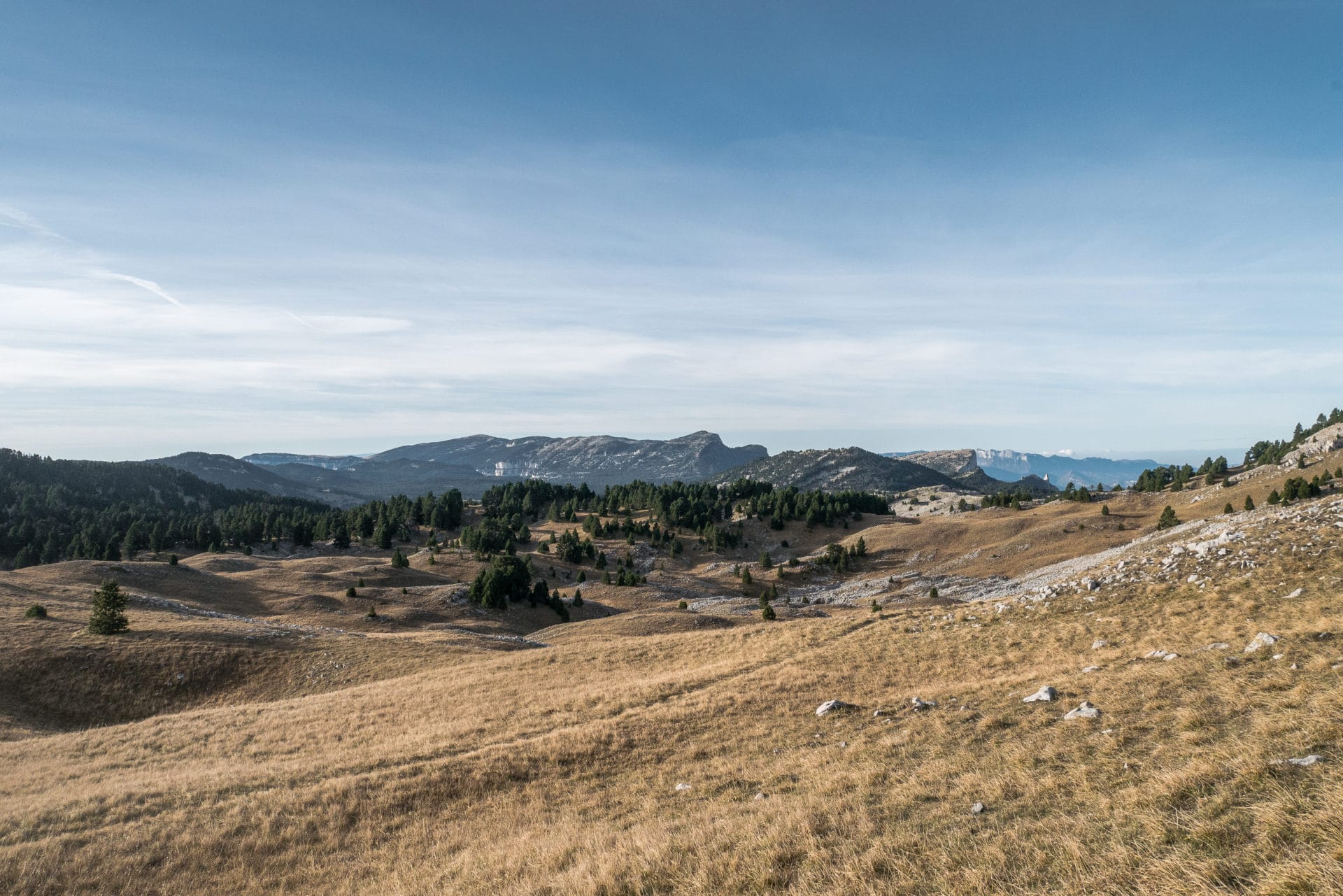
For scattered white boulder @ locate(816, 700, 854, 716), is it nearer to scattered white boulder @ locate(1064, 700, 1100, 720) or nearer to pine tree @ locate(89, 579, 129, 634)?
scattered white boulder @ locate(1064, 700, 1100, 720)

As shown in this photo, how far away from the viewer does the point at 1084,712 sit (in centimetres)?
1491

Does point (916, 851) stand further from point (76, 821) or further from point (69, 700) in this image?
point (69, 700)

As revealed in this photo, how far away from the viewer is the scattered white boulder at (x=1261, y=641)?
17.4 metres

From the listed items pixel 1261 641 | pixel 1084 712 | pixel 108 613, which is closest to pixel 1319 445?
pixel 1261 641

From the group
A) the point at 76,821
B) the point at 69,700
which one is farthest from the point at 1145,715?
the point at 69,700

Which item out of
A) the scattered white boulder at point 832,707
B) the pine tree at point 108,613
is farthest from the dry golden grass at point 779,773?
the pine tree at point 108,613

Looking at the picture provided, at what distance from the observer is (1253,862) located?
7113 mm

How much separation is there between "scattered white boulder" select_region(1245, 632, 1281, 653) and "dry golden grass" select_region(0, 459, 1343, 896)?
1.33ft

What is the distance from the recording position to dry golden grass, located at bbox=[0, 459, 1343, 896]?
8.84m

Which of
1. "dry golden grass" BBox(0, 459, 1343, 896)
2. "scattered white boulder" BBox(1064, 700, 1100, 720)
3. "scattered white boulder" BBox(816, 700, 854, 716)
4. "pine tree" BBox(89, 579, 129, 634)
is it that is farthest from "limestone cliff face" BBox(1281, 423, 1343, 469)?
"pine tree" BBox(89, 579, 129, 634)

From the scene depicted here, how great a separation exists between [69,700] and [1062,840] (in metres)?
48.4

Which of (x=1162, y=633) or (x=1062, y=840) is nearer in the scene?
(x=1062, y=840)

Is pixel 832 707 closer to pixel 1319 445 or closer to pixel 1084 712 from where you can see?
pixel 1084 712

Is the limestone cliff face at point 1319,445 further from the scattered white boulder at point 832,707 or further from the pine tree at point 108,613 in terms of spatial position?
the pine tree at point 108,613
